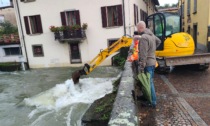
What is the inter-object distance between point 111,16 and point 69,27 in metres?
3.54

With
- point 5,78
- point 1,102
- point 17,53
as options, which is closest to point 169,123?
point 1,102

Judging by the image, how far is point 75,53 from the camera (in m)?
17.2

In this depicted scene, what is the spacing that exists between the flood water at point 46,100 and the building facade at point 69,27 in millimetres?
2436

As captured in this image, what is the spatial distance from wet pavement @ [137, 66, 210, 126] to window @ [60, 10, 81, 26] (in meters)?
10.9

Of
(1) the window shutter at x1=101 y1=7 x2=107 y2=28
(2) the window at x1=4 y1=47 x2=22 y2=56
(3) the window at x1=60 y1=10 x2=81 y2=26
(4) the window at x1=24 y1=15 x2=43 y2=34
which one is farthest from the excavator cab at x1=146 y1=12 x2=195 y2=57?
(2) the window at x1=4 y1=47 x2=22 y2=56

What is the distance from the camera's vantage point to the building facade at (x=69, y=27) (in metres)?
15.3

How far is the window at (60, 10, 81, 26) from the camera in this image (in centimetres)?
1594

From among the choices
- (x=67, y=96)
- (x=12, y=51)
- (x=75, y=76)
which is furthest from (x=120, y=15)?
(x=12, y=51)

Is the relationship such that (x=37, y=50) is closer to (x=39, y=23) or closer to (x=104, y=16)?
(x=39, y=23)

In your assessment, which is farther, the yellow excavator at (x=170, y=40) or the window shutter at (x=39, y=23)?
the window shutter at (x=39, y=23)

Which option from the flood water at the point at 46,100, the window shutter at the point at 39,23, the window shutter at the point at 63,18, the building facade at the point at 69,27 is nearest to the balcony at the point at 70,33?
the building facade at the point at 69,27

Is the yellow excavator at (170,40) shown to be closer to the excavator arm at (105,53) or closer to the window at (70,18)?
the excavator arm at (105,53)

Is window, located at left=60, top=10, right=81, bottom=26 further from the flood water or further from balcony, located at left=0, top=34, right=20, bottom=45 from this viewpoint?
balcony, located at left=0, top=34, right=20, bottom=45

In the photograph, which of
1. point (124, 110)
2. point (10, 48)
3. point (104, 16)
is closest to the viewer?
point (124, 110)
